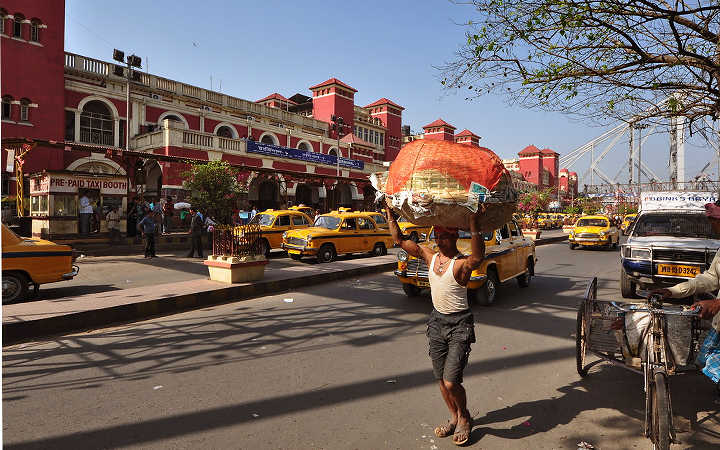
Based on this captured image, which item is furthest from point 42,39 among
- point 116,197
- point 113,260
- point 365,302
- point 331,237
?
point 365,302

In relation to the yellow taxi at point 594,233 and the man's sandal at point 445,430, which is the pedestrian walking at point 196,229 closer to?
the man's sandal at point 445,430

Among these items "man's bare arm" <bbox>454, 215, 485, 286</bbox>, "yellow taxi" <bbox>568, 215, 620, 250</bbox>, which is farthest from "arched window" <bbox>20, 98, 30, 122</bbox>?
"yellow taxi" <bbox>568, 215, 620, 250</bbox>

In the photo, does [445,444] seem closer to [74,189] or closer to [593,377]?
→ [593,377]

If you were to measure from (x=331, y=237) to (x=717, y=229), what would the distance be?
11.5 m

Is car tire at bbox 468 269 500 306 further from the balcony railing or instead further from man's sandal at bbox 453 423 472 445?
the balcony railing

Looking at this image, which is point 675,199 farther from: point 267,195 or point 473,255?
point 267,195

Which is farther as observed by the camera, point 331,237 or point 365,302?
point 331,237

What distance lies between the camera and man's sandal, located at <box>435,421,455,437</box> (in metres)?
3.35

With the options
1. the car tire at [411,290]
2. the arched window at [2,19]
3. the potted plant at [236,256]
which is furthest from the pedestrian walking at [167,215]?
the car tire at [411,290]

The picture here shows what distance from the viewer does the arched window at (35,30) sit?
25.1 meters

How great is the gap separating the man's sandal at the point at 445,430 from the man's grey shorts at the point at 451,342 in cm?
37

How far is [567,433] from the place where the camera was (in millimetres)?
3430

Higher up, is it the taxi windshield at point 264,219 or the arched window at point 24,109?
the arched window at point 24,109

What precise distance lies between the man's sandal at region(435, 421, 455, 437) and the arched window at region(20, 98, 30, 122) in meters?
30.1
